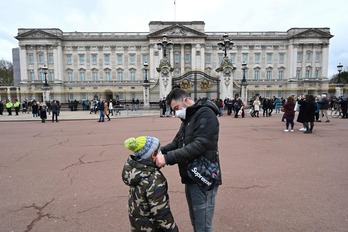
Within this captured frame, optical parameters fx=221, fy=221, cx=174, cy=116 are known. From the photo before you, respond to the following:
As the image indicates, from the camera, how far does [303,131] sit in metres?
10.1

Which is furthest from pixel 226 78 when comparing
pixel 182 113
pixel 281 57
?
pixel 281 57

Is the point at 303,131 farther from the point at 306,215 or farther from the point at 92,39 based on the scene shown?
the point at 92,39

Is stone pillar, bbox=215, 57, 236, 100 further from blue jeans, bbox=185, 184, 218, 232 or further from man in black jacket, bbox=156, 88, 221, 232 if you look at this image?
blue jeans, bbox=185, 184, 218, 232

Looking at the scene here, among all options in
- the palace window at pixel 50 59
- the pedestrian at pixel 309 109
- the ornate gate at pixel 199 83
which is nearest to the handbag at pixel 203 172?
the pedestrian at pixel 309 109

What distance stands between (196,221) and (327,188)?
3157 mm

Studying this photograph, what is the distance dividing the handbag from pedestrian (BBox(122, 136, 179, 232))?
33cm

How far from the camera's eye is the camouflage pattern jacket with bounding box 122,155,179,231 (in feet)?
7.12

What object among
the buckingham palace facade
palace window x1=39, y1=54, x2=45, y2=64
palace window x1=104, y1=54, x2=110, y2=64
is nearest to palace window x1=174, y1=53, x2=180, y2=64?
the buckingham palace facade

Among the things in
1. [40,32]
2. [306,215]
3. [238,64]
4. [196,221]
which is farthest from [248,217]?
[40,32]

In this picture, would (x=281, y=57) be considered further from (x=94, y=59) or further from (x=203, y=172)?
(x=203, y=172)

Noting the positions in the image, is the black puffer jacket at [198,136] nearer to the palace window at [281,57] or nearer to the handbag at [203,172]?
the handbag at [203,172]

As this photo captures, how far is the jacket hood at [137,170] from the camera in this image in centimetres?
217

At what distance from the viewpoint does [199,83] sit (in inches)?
963

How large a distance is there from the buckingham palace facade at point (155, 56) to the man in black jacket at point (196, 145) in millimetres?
54600
